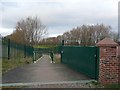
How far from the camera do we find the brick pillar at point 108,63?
34.0 ft

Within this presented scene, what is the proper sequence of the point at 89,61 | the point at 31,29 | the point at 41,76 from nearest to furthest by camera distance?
the point at 89,61 < the point at 41,76 < the point at 31,29

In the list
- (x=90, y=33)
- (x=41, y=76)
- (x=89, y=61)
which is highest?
(x=90, y=33)

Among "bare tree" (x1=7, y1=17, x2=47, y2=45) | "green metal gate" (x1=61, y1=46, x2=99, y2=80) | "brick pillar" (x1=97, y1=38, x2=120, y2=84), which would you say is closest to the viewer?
"brick pillar" (x1=97, y1=38, x2=120, y2=84)

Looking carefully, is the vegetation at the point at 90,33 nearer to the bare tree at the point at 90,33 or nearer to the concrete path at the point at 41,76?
the bare tree at the point at 90,33

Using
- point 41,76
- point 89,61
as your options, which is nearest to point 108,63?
point 89,61

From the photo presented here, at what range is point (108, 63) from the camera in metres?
10.5

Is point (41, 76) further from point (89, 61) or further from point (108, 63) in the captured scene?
point (108, 63)

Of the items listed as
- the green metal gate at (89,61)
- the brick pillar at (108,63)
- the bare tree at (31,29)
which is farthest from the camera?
the bare tree at (31,29)

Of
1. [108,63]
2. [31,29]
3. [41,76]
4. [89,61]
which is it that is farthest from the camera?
[31,29]

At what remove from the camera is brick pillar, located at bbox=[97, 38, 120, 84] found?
34.0 ft

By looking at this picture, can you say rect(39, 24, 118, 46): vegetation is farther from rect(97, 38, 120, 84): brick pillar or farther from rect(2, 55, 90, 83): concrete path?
rect(97, 38, 120, 84): brick pillar

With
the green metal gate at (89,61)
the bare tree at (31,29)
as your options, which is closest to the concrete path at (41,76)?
the green metal gate at (89,61)

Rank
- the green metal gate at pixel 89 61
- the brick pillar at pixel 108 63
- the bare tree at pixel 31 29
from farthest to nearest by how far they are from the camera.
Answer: the bare tree at pixel 31 29 < the green metal gate at pixel 89 61 < the brick pillar at pixel 108 63

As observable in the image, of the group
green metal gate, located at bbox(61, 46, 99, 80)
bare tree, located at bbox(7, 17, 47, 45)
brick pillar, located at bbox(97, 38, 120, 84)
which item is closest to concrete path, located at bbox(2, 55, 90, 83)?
green metal gate, located at bbox(61, 46, 99, 80)
